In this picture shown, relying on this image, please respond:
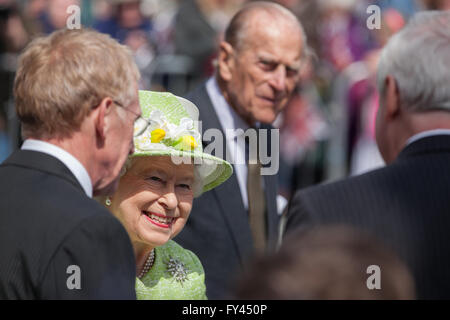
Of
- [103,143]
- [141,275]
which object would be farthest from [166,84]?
[103,143]

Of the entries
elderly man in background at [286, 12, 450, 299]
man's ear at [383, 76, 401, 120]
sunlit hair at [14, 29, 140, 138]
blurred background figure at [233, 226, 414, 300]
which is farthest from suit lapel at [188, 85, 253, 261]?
blurred background figure at [233, 226, 414, 300]

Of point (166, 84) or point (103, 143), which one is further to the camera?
point (166, 84)

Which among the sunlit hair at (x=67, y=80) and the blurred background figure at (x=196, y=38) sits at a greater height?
the blurred background figure at (x=196, y=38)

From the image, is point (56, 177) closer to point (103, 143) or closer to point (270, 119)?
point (103, 143)

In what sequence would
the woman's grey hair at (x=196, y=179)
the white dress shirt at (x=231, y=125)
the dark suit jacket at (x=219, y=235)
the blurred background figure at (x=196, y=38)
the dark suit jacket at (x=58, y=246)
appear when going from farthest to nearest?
the blurred background figure at (x=196, y=38), the white dress shirt at (x=231, y=125), the dark suit jacket at (x=219, y=235), the woman's grey hair at (x=196, y=179), the dark suit jacket at (x=58, y=246)

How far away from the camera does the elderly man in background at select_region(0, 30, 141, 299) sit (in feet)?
7.71

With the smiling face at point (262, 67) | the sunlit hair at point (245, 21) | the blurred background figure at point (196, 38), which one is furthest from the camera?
the blurred background figure at point (196, 38)

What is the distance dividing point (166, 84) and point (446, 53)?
21.4 feet

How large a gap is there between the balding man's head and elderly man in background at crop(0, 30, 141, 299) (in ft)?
8.09

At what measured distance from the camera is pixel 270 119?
522 cm

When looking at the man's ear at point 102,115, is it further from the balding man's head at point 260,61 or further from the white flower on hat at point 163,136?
the balding man's head at point 260,61

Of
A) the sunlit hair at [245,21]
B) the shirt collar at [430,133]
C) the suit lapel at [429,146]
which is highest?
the sunlit hair at [245,21]

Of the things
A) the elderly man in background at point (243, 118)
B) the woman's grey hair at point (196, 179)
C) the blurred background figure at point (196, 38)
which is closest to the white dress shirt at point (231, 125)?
the elderly man in background at point (243, 118)

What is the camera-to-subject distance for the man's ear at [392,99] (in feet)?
9.54
